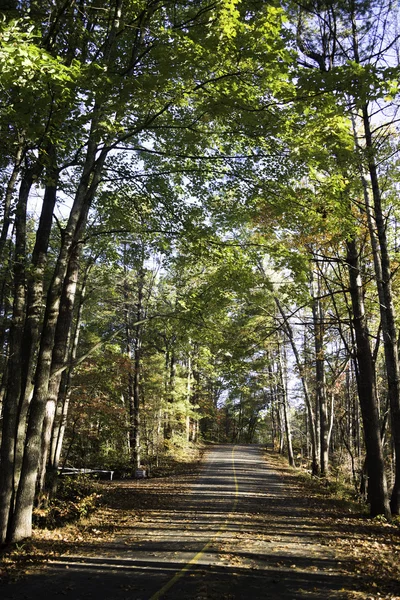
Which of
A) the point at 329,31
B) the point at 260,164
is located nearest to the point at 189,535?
the point at 260,164

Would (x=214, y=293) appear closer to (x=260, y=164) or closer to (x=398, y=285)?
(x=260, y=164)

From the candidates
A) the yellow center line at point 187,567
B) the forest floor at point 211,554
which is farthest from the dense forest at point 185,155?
the yellow center line at point 187,567

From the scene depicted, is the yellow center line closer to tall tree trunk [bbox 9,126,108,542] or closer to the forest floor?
the forest floor

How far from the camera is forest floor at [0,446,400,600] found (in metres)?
5.89

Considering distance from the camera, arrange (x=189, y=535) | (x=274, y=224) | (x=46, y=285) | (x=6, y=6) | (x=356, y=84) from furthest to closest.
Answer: (x=46, y=285) → (x=274, y=224) → (x=189, y=535) → (x=6, y=6) → (x=356, y=84)

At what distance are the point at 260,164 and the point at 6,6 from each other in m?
5.70

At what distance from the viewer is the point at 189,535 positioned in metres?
8.91

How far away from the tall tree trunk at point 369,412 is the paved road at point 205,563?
5.87 feet

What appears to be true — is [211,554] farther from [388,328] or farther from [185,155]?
[185,155]

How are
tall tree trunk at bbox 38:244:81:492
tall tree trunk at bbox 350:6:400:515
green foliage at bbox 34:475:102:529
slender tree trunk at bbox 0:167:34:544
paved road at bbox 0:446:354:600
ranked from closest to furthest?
paved road at bbox 0:446:354:600 → slender tree trunk at bbox 0:167:34:544 → green foliage at bbox 34:475:102:529 → tall tree trunk at bbox 38:244:81:492 → tall tree trunk at bbox 350:6:400:515

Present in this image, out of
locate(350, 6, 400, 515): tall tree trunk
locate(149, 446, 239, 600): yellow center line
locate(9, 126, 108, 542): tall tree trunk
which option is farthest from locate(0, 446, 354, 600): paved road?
locate(350, 6, 400, 515): tall tree trunk

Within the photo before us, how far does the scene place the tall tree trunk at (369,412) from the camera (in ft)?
35.8

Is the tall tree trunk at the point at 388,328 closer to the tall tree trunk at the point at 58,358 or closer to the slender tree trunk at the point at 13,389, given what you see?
the tall tree trunk at the point at 58,358

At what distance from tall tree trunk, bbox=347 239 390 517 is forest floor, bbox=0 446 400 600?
75 centimetres
